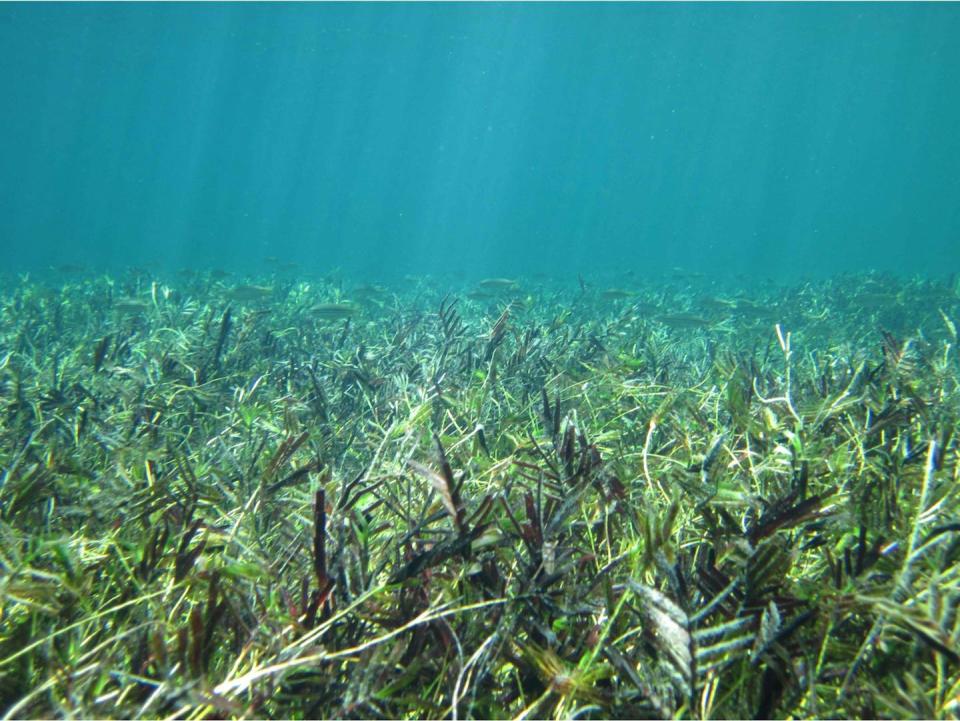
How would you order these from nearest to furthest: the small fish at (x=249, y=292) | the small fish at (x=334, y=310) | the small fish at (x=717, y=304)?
the small fish at (x=334, y=310) < the small fish at (x=249, y=292) < the small fish at (x=717, y=304)

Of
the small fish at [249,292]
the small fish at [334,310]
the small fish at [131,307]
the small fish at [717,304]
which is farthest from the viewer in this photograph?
the small fish at [717,304]

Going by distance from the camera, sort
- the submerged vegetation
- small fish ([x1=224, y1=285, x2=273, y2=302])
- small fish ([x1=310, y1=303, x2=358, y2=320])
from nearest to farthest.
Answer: the submerged vegetation < small fish ([x1=310, y1=303, x2=358, y2=320]) < small fish ([x1=224, y1=285, x2=273, y2=302])

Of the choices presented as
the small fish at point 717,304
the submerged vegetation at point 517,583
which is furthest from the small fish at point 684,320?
the submerged vegetation at point 517,583

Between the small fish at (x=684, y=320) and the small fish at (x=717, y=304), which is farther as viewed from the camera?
the small fish at (x=717, y=304)

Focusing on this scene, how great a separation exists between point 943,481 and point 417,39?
71214 millimetres

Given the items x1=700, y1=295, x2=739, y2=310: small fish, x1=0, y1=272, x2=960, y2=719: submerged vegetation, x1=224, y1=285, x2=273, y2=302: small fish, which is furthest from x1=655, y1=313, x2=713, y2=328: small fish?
x1=224, y1=285, x2=273, y2=302: small fish

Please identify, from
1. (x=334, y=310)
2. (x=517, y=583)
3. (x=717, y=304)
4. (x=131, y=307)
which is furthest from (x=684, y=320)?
(x=131, y=307)

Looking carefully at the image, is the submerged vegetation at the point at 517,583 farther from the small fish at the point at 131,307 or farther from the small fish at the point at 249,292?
the small fish at the point at 249,292

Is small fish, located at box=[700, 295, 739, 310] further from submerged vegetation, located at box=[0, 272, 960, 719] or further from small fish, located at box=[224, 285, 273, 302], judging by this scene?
small fish, located at box=[224, 285, 273, 302]

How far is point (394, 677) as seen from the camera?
0.97 metres

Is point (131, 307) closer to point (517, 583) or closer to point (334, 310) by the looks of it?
point (334, 310)

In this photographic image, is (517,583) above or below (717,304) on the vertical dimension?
below

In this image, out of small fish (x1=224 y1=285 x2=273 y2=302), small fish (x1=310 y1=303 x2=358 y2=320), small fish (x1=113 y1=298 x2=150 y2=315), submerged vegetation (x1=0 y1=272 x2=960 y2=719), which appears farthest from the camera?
small fish (x1=224 y1=285 x2=273 y2=302)

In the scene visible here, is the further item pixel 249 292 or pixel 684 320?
pixel 249 292
